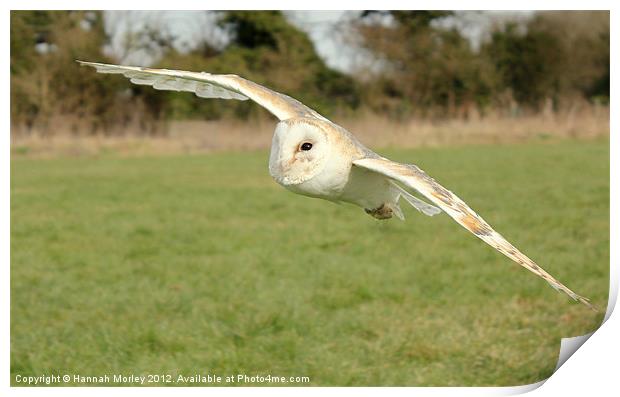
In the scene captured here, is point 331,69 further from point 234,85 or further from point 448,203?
point 448,203

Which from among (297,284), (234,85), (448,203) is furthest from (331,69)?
(448,203)

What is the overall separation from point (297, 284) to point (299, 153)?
2.93m

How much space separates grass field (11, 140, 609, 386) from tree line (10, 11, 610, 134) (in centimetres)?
209

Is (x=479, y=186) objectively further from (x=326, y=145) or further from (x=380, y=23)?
(x=326, y=145)

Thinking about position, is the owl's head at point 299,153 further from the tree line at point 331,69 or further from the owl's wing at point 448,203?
the tree line at point 331,69

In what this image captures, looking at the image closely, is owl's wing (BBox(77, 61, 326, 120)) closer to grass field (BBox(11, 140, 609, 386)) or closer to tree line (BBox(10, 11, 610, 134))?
grass field (BBox(11, 140, 609, 386))

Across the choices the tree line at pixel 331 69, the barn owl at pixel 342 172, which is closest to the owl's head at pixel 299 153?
the barn owl at pixel 342 172

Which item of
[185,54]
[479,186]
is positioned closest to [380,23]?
[185,54]

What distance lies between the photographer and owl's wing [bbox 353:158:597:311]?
1052 millimetres

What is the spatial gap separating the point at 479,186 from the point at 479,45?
408 cm

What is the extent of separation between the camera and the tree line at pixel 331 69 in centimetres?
896

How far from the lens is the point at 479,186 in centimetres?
675

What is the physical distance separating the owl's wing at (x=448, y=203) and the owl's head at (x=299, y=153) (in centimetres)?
5

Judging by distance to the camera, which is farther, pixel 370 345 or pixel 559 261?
pixel 559 261
